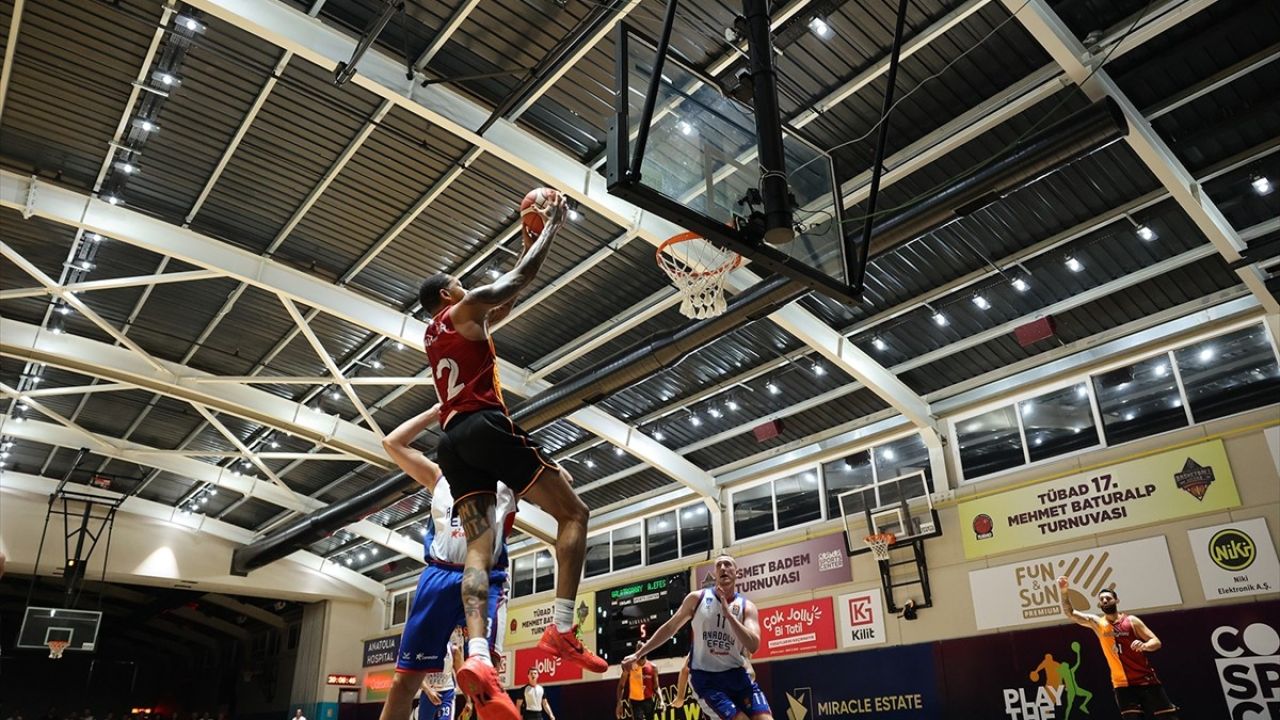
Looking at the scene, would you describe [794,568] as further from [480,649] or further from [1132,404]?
[480,649]

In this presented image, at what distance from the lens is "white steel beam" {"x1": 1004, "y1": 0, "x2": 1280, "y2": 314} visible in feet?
30.3

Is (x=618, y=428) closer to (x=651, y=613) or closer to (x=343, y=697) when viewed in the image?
(x=651, y=613)

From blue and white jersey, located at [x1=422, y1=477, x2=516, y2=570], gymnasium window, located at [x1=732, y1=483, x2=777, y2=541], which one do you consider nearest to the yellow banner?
gymnasium window, located at [x1=732, y1=483, x2=777, y2=541]

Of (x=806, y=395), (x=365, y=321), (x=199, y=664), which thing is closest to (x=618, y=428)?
(x=806, y=395)

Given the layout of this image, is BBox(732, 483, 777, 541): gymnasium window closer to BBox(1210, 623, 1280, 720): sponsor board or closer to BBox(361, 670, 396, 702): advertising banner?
BBox(1210, 623, 1280, 720): sponsor board

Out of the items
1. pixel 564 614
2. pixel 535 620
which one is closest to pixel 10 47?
pixel 564 614

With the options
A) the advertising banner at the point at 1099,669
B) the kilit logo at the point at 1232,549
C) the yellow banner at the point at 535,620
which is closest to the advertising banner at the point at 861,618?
the advertising banner at the point at 1099,669

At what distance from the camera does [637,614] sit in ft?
65.1

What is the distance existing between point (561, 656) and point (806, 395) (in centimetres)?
1405

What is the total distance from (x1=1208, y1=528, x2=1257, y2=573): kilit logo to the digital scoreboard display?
404 inches

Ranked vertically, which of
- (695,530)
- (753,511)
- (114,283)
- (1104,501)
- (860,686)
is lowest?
(860,686)

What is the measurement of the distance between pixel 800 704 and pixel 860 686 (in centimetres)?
147

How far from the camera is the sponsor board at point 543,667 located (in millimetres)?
21109

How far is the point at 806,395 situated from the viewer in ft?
55.9
